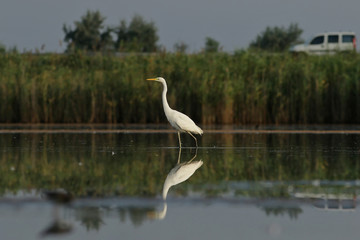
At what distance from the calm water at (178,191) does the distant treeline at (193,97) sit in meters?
8.38

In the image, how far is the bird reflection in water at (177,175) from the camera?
6531 millimetres

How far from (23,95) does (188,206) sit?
56.6 ft

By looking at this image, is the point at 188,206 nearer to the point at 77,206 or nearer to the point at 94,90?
the point at 77,206

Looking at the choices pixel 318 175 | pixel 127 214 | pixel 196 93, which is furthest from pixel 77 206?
pixel 196 93

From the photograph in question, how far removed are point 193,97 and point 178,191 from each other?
15.7 m

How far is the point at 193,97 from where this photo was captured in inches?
932

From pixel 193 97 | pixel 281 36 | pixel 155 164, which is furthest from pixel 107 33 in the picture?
pixel 155 164

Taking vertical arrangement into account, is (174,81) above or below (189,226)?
above

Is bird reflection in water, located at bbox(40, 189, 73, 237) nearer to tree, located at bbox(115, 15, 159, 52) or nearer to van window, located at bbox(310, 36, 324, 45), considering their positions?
van window, located at bbox(310, 36, 324, 45)

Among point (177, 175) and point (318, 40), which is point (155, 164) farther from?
point (318, 40)

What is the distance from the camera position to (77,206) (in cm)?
682

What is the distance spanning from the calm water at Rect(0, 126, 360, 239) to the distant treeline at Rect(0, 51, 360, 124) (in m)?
8.38

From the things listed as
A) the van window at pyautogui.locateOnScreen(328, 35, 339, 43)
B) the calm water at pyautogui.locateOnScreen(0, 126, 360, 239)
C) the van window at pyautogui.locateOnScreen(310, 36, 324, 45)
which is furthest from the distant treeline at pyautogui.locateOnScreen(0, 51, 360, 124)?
the van window at pyautogui.locateOnScreen(328, 35, 339, 43)

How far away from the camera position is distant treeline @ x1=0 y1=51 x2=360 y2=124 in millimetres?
23531
